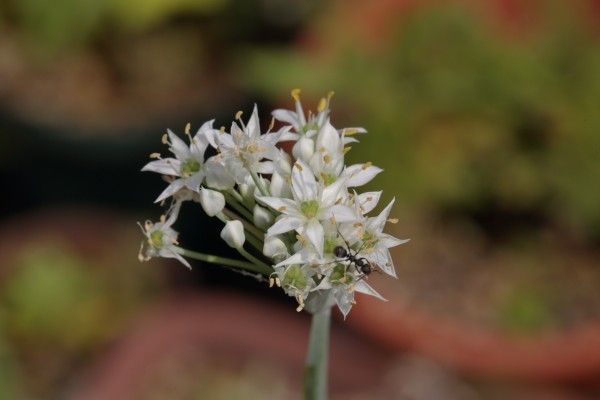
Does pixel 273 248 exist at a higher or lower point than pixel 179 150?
lower

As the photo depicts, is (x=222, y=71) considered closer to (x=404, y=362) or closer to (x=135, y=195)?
(x=135, y=195)

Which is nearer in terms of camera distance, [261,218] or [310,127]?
[261,218]

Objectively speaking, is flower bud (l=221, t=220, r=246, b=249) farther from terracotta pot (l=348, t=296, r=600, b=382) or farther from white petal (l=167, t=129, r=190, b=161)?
terracotta pot (l=348, t=296, r=600, b=382)

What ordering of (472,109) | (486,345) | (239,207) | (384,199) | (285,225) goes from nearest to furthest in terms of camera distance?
(285,225) < (239,207) < (486,345) < (384,199) < (472,109)

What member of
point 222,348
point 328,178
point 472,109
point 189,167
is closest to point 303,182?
point 328,178

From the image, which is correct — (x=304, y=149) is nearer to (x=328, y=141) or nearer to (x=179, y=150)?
(x=328, y=141)

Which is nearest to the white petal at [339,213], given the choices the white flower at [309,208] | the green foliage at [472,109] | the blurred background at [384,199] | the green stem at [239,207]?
the white flower at [309,208]

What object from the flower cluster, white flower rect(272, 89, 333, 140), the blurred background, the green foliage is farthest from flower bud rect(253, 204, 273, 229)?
the green foliage
